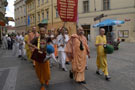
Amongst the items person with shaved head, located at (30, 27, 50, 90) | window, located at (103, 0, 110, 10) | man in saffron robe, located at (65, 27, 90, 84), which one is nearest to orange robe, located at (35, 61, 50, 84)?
person with shaved head, located at (30, 27, 50, 90)

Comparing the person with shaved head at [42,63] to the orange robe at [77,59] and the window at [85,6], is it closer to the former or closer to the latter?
the orange robe at [77,59]

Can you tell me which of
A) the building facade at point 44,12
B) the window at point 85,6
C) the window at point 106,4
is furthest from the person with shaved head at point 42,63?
the building facade at point 44,12

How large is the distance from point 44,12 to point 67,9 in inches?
1022

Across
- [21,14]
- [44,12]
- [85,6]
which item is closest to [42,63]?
[85,6]

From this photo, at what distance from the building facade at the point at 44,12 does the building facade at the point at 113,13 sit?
4.56 meters

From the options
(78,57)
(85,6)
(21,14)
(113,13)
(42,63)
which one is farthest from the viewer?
(21,14)

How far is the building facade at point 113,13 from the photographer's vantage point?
1967 cm

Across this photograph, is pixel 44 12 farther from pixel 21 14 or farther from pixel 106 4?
pixel 21 14

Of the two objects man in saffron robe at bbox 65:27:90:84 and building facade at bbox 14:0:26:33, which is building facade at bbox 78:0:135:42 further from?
building facade at bbox 14:0:26:33

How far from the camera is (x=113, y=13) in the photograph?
21203 millimetres

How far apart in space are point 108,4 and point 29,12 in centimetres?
2514

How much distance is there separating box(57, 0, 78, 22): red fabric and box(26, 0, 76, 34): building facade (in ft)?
63.3

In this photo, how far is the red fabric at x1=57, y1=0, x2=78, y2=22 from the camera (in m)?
6.34

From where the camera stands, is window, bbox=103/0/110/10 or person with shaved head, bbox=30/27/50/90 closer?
person with shaved head, bbox=30/27/50/90
